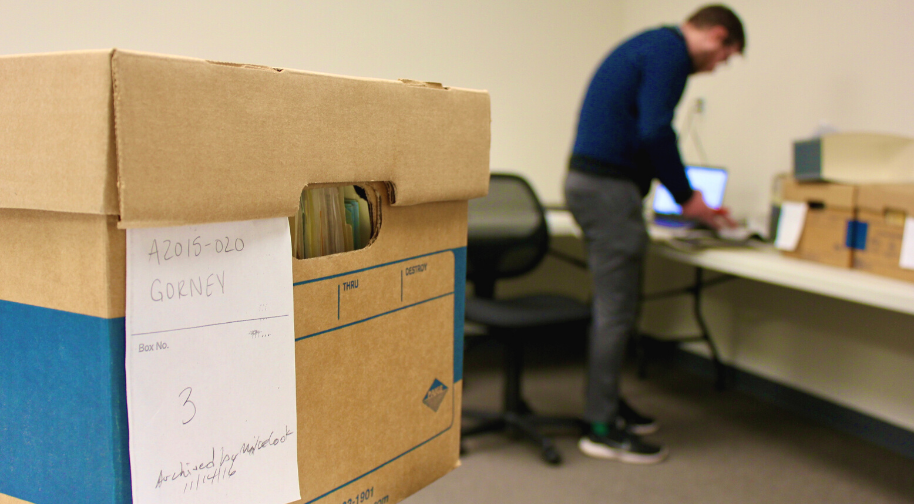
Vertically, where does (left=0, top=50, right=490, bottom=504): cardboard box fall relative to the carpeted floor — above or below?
above

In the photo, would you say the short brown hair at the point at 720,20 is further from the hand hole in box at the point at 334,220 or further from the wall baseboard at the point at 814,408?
the hand hole in box at the point at 334,220

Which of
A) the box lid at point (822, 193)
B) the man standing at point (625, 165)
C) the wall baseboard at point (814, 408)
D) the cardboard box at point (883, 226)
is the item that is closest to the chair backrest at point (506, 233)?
the man standing at point (625, 165)

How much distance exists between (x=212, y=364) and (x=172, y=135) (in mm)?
171

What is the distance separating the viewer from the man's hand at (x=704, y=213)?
6.56 feet

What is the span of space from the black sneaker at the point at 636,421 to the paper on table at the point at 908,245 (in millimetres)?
1011

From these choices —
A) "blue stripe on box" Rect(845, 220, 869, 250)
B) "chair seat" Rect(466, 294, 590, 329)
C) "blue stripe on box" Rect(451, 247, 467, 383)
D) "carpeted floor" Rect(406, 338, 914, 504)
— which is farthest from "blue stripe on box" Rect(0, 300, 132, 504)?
"blue stripe on box" Rect(845, 220, 869, 250)

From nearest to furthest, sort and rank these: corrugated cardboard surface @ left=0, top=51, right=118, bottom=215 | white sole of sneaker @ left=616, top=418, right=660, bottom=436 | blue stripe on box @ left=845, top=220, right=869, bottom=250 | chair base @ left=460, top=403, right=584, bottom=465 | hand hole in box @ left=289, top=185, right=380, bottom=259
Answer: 1. corrugated cardboard surface @ left=0, top=51, right=118, bottom=215
2. hand hole in box @ left=289, top=185, right=380, bottom=259
3. blue stripe on box @ left=845, top=220, right=869, bottom=250
4. chair base @ left=460, top=403, right=584, bottom=465
5. white sole of sneaker @ left=616, top=418, right=660, bottom=436

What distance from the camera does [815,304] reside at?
2355 mm

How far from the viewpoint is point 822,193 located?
72.2 inches

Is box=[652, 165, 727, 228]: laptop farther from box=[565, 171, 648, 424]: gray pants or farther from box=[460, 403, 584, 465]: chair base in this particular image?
box=[460, 403, 584, 465]: chair base

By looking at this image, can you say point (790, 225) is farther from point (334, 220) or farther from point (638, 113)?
point (334, 220)

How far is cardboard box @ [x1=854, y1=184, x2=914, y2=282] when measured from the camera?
5.21 ft

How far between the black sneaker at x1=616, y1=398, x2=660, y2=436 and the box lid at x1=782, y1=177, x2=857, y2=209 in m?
0.94

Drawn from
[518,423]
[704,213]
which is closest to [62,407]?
[518,423]
